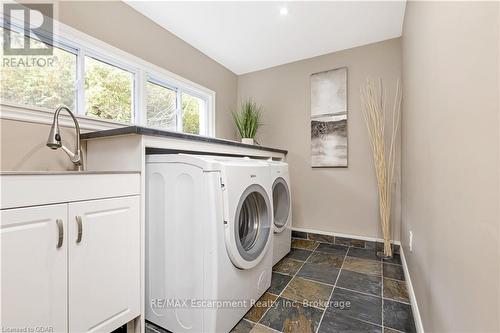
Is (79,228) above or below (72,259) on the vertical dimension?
above

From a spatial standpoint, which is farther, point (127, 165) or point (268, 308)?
point (268, 308)

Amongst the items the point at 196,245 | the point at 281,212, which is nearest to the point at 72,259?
the point at 196,245

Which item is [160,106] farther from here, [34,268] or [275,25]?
[34,268]

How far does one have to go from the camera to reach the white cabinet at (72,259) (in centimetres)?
84

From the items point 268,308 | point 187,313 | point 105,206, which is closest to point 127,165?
point 105,206

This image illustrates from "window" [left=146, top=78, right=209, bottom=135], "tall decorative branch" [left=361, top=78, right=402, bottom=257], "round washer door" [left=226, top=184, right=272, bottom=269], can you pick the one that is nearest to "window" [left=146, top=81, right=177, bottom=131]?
"window" [left=146, top=78, right=209, bottom=135]

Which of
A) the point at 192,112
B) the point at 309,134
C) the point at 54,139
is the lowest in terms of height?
the point at 54,139

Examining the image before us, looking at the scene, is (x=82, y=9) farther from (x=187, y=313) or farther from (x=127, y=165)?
(x=187, y=313)

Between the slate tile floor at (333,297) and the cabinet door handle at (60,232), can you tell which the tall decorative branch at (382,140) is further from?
the cabinet door handle at (60,232)

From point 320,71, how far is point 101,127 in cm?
240

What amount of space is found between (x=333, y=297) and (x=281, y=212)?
2.87 ft

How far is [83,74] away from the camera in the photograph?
173cm

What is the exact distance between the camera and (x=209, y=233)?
1.16m

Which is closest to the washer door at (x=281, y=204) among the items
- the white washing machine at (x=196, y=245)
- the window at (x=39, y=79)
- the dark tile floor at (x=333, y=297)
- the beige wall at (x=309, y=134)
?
the dark tile floor at (x=333, y=297)
